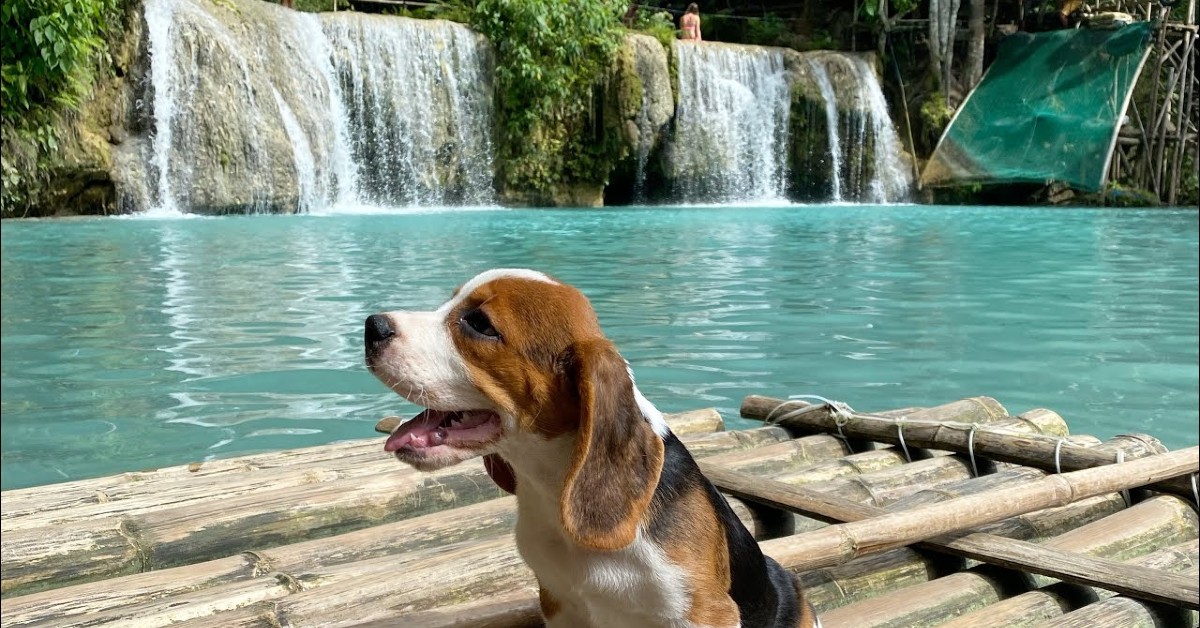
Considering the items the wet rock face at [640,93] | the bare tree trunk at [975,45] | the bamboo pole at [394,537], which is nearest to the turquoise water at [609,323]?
the bamboo pole at [394,537]

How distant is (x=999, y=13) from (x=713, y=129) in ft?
38.5

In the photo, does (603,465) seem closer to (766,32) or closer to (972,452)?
(972,452)

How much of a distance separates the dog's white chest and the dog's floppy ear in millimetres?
141

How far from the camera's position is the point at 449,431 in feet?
7.64

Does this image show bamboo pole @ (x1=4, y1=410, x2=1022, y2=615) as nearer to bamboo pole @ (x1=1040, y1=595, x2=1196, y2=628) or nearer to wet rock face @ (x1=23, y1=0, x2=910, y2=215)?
bamboo pole @ (x1=1040, y1=595, x2=1196, y2=628)

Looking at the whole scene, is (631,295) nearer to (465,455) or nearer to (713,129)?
(465,455)

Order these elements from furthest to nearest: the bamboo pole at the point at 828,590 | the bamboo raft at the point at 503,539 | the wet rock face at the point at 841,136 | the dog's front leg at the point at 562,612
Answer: the wet rock face at the point at 841,136, the bamboo raft at the point at 503,539, the bamboo pole at the point at 828,590, the dog's front leg at the point at 562,612

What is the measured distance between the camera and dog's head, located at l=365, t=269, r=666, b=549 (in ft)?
7.08

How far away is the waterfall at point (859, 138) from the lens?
1118 inches

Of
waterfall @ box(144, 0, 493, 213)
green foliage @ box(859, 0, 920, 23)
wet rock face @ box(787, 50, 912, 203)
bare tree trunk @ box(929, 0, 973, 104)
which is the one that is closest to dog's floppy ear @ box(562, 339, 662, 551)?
waterfall @ box(144, 0, 493, 213)

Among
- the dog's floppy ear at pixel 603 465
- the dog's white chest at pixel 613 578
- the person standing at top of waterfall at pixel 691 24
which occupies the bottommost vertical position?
the dog's white chest at pixel 613 578

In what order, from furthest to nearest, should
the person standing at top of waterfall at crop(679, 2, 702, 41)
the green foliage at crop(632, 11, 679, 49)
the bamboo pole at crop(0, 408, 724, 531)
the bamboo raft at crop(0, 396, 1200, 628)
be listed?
1. the person standing at top of waterfall at crop(679, 2, 702, 41)
2. the green foliage at crop(632, 11, 679, 49)
3. the bamboo pole at crop(0, 408, 724, 531)
4. the bamboo raft at crop(0, 396, 1200, 628)

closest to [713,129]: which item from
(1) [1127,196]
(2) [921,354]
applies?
(1) [1127,196]

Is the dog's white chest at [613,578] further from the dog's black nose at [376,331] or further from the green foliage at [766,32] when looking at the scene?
the green foliage at [766,32]
